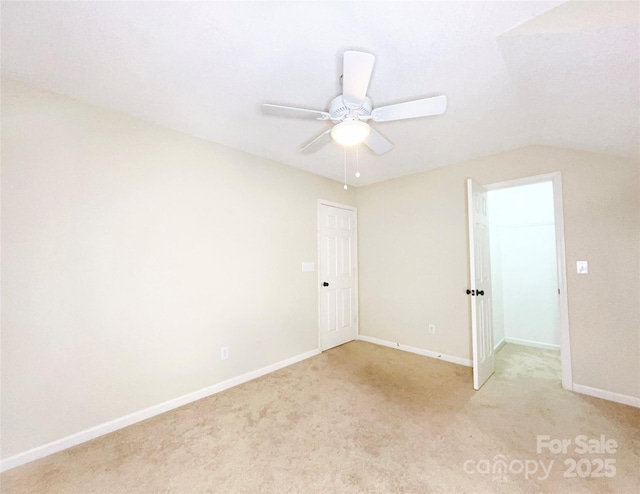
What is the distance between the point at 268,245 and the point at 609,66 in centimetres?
291

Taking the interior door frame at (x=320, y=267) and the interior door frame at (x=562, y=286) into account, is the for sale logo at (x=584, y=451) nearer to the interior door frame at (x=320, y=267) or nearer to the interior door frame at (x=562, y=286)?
the interior door frame at (x=562, y=286)

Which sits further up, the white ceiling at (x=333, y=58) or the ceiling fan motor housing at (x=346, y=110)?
the white ceiling at (x=333, y=58)

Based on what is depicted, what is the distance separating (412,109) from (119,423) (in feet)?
10.0

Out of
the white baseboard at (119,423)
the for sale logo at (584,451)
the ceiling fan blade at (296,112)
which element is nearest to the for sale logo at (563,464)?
the for sale logo at (584,451)

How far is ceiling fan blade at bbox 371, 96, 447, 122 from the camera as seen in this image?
1.51 metres

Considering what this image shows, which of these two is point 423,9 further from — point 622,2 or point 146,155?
point 146,155

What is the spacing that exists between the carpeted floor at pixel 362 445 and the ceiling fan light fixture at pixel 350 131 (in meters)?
2.03

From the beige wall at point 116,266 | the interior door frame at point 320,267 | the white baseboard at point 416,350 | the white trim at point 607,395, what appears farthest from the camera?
the interior door frame at point 320,267

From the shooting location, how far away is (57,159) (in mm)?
1852

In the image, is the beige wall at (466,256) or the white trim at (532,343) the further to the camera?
the white trim at (532,343)

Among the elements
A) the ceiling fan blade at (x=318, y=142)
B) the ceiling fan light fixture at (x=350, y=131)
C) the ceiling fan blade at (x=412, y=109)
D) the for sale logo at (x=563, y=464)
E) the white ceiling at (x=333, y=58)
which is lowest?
the for sale logo at (x=563, y=464)

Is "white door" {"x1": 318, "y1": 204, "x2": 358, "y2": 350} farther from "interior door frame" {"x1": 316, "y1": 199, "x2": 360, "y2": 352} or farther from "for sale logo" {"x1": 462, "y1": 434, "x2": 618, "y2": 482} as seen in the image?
"for sale logo" {"x1": 462, "y1": 434, "x2": 618, "y2": 482}

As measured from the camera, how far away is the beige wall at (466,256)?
2.28 meters

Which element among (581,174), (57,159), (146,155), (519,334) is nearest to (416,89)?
(581,174)
